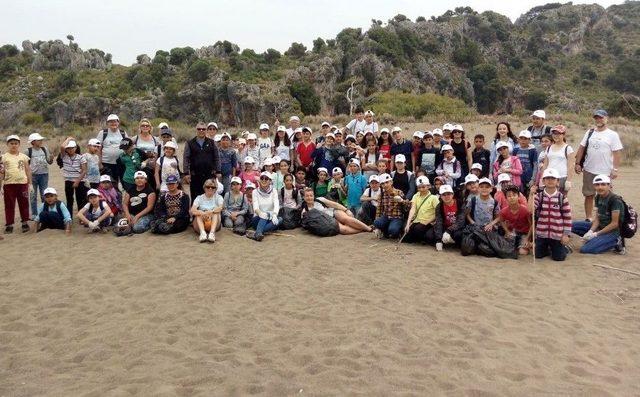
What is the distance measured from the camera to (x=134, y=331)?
4938 millimetres

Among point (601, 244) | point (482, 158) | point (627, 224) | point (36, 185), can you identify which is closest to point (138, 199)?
point (36, 185)

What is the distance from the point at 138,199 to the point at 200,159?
52.6 inches

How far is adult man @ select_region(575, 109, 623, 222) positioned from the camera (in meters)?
7.76

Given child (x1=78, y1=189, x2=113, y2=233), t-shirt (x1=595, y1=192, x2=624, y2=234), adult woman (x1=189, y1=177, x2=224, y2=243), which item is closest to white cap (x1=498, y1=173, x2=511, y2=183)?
t-shirt (x1=595, y1=192, x2=624, y2=234)

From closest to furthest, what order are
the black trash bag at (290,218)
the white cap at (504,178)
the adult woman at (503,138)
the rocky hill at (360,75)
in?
the white cap at (504,178) < the adult woman at (503,138) < the black trash bag at (290,218) < the rocky hill at (360,75)

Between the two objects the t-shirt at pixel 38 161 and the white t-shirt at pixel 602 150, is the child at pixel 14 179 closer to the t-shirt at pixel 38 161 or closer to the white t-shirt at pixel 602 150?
the t-shirt at pixel 38 161

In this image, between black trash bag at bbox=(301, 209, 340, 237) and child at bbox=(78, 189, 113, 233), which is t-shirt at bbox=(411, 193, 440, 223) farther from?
child at bbox=(78, 189, 113, 233)

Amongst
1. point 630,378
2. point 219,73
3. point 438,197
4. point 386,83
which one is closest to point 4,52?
point 219,73

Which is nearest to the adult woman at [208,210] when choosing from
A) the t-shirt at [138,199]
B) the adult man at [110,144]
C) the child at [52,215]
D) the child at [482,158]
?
the t-shirt at [138,199]

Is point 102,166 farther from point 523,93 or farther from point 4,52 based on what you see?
point 4,52

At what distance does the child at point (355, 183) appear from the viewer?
29.9 ft

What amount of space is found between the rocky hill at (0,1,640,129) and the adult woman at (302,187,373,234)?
23859 mm

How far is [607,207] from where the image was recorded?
24.2 feet

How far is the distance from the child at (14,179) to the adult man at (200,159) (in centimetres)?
293
